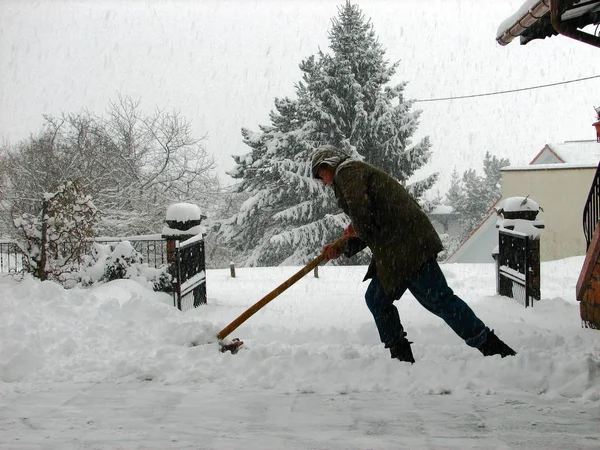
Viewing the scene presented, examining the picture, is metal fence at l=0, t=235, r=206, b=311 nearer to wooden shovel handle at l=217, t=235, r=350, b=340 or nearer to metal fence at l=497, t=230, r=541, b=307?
wooden shovel handle at l=217, t=235, r=350, b=340

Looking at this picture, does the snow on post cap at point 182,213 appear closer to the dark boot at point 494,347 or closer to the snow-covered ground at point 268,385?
the snow-covered ground at point 268,385

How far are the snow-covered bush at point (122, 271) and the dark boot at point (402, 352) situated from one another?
3959mm

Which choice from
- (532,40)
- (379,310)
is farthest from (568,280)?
(379,310)

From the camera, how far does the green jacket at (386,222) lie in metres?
3.55

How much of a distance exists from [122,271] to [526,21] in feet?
17.8

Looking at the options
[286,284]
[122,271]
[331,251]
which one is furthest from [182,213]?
[331,251]

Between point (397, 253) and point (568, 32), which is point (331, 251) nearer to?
point (397, 253)

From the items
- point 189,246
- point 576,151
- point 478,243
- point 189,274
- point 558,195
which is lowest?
point 478,243

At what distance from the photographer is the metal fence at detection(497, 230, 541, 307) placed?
6672mm

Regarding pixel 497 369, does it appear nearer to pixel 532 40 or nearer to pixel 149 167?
pixel 532 40

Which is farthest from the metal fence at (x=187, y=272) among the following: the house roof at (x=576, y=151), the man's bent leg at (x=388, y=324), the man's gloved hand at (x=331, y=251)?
the house roof at (x=576, y=151)

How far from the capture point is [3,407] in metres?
2.95

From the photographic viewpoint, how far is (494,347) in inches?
136

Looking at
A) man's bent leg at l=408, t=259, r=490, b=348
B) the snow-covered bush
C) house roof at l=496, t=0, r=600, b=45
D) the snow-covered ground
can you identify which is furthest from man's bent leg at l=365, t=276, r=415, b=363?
the snow-covered bush
